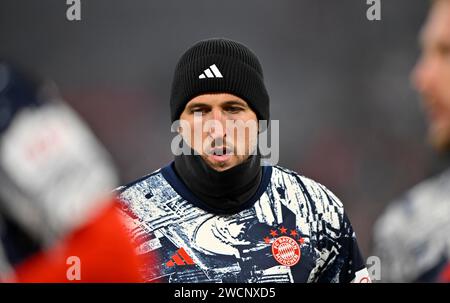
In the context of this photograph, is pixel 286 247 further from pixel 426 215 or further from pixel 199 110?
pixel 426 215

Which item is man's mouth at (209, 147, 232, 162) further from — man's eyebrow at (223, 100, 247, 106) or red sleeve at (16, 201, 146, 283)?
red sleeve at (16, 201, 146, 283)

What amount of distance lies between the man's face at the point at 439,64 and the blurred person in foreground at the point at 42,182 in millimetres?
1802

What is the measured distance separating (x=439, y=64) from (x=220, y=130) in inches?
40.8

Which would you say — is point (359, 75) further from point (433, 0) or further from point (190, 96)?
point (190, 96)

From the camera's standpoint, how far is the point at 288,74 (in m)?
2.94

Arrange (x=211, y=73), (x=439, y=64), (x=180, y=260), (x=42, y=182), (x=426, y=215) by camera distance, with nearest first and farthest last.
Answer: (x=42, y=182), (x=180, y=260), (x=211, y=73), (x=439, y=64), (x=426, y=215)

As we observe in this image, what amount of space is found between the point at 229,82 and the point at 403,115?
148 centimetres

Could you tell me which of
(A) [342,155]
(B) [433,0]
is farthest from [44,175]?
(A) [342,155]

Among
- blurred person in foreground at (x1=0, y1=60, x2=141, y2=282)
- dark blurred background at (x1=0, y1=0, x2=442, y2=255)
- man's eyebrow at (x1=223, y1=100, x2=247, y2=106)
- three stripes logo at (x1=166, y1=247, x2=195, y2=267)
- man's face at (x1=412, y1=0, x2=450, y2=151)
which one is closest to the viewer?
blurred person in foreground at (x1=0, y1=60, x2=141, y2=282)

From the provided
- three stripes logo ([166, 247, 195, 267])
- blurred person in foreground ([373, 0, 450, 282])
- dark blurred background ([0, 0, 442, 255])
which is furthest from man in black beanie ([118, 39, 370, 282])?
blurred person in foreground ([373, 0, 450, 282])

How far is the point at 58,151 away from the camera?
749 mm

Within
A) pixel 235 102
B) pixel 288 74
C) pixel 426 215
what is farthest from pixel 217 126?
pixel 426 215

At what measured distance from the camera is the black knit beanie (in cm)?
178

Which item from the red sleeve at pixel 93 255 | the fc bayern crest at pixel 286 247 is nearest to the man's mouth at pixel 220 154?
the fc bayern crest at pixel 286 247
